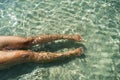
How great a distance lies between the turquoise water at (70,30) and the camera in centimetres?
691

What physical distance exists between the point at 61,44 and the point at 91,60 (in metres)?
0.96

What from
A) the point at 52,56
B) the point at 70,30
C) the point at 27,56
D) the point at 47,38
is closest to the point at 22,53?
the point at 27,56

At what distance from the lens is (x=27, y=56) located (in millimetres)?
6582

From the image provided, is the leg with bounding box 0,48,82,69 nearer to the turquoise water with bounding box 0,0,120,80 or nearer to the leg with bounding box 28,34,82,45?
the turquoise water with bounding box 0,0,120,80

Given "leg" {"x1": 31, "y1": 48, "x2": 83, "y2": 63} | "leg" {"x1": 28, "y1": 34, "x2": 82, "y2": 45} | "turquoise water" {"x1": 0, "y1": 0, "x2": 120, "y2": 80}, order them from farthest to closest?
"leg" {"x1": 28, "y1": 34, "x2": 82, "y2": 45}
"turquoise water" {"x1": 0, "y1": 0, "x2": 120, "y2": 80}
"leg" {"x1": 31, "y1": 48, "x2": 83, "y2": 63}

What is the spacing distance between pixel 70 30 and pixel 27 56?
2.06 metres

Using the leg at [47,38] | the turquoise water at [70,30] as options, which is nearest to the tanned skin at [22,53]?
the leg at [47,38]

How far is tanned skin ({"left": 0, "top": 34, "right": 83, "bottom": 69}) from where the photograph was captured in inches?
251

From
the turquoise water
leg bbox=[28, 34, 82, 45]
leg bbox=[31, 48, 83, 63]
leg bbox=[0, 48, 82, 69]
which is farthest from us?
leg bbox=[28, 34, 82, 45]

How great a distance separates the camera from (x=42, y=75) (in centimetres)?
685

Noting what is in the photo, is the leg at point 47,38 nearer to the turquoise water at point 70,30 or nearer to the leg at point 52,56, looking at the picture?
the turquoise water at point 70,30

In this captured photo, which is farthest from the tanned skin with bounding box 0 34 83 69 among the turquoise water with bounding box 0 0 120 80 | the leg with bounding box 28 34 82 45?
the turquoise water with bounding box 0 0 120 80

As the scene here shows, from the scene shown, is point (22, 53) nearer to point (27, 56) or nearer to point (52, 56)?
point (27, 56)

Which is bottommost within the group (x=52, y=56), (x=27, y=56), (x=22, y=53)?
(x=52, y=56)
